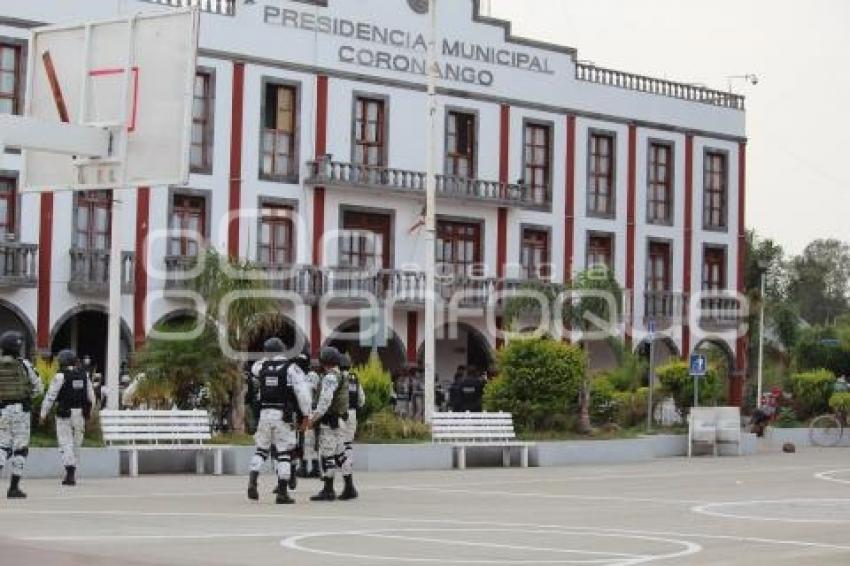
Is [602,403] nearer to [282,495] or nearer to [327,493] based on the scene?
[327,493]

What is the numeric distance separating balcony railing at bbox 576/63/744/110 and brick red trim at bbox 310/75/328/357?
929 centimetres

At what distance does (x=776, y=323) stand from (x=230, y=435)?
3769cm

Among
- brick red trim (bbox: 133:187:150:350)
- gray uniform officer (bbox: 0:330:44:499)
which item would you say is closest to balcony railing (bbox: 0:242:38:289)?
brick red trim (bbox: 133:187:150:350)

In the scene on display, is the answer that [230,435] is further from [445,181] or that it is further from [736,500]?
[445,181]

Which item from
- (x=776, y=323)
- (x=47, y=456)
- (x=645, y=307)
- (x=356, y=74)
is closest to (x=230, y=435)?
(x=47, y=456)

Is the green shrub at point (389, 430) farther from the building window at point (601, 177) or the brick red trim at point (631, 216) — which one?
the brick red trim at point (631, 216)

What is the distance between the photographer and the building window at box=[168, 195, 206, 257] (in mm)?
41031

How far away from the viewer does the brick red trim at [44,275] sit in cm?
3872

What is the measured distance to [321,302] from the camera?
43.1 meters

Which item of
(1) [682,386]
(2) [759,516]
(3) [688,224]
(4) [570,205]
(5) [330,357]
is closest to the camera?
(2) [759,516]

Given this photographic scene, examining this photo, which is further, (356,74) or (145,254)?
(356,74)

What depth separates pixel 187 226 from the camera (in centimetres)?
4144

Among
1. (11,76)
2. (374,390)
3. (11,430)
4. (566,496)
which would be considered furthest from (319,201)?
(11,430)

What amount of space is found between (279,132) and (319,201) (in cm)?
204
